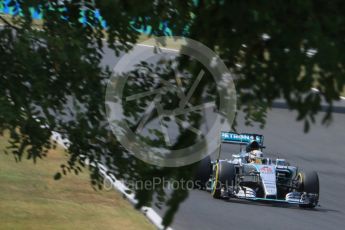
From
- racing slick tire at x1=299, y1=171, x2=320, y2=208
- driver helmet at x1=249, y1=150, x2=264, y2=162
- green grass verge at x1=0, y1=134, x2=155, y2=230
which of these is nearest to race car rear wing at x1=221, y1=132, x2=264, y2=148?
driver helmet at x1=249, y1=150, x2=264, y2=162

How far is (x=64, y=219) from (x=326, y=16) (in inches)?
321

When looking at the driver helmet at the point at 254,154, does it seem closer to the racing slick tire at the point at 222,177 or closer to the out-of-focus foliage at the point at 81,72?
the racing slick tire at the point at 222,177

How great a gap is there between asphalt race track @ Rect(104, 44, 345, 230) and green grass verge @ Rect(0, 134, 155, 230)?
0.76 m

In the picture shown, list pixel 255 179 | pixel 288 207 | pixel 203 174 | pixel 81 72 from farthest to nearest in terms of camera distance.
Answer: pixel 255 179 → pixel 203 174 → pixel 288 207 → pixel 81 72

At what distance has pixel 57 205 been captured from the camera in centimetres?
1188

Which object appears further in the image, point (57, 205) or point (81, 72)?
point (57, 205)

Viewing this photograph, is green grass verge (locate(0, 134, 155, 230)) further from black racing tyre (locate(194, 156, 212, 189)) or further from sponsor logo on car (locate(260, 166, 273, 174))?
sponsor logo on car (locate(260, 166, 273, 174))

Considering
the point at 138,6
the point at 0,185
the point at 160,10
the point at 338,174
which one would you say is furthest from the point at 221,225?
the point at 138,6

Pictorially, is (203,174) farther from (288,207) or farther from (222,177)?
(288,207)

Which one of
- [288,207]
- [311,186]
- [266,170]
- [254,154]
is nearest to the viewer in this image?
[311,186]

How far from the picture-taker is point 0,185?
1295cm

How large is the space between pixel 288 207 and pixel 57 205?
4093mm

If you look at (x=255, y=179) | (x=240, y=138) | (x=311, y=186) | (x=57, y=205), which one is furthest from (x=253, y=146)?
(x=57, y=205)

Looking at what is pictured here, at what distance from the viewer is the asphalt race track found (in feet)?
41.2
